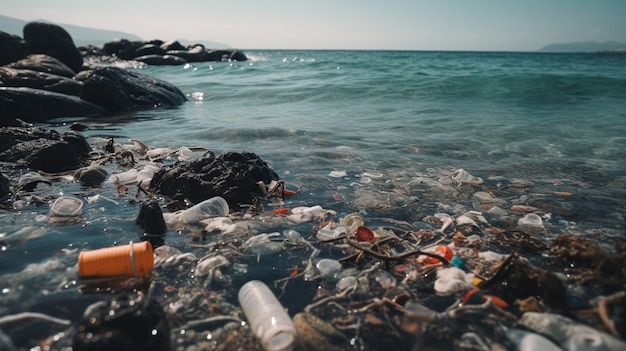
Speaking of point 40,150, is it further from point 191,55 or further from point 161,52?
point 161,52

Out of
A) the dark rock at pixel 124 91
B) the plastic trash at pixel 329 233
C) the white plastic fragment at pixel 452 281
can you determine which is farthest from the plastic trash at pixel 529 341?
the dark rock at pixel 124 91

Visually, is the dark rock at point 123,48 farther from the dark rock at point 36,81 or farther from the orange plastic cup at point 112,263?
the orange plastic cup at point 112,263

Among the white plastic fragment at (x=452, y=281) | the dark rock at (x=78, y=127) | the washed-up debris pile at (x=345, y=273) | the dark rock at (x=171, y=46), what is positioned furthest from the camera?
the dark rock at (x=171, y=46)

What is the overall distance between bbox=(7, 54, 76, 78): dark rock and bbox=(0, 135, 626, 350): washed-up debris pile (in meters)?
11.5

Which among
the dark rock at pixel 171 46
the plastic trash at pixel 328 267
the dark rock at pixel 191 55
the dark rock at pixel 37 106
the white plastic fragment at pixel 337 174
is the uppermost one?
the dark rock at pixel 171 46

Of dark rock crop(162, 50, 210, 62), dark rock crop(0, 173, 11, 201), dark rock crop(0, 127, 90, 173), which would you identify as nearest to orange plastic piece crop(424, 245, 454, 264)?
dark rock crop(0, 173, 11, 201)

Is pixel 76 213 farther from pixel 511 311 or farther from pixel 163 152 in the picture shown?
pixel 511 311

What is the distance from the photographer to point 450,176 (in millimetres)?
5344

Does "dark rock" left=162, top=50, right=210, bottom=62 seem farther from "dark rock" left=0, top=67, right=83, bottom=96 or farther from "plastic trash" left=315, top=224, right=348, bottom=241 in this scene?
"plastic trash" left=315, top=224, right=348, bottom=241

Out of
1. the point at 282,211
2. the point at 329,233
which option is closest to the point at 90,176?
the point at 282,211

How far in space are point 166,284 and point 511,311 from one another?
229 centimetres

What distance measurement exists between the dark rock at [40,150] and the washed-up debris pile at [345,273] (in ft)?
2.66

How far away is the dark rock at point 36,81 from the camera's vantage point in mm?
11500

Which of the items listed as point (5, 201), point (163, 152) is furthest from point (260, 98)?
point (5, 201)
